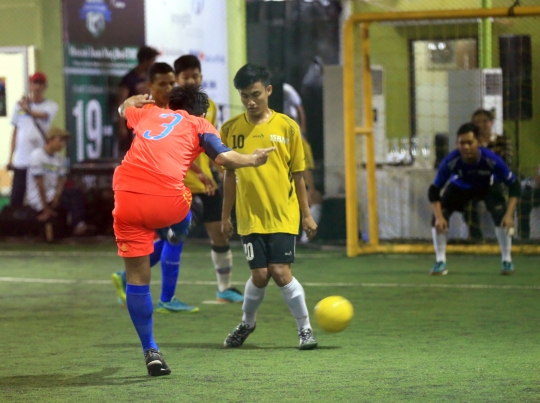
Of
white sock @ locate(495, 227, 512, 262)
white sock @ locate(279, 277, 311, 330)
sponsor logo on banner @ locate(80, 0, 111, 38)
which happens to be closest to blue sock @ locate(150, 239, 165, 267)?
white sock @ locate(279, 277, 311, 330)

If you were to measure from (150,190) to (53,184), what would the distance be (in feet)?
32.2

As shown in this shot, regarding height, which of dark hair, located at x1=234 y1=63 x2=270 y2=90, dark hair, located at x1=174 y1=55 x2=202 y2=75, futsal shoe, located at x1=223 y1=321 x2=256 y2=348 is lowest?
futsal shoe, located at x1=223 y1=321 x2=256 y2=348

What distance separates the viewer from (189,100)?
5.75 m

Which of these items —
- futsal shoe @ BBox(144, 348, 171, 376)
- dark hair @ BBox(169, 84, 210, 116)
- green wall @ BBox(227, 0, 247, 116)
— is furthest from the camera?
green wall @ BBox(227, 0, 247, 116)

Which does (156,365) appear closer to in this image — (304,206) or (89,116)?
(304,206)

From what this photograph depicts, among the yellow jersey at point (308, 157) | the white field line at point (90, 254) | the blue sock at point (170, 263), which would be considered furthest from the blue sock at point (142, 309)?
the yellow jersey at point (308, 157)

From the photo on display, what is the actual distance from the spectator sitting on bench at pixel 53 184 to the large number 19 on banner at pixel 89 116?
3.00 feet

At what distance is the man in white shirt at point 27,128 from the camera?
597 inches

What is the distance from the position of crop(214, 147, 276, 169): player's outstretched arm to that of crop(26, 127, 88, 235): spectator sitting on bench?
32.5ft

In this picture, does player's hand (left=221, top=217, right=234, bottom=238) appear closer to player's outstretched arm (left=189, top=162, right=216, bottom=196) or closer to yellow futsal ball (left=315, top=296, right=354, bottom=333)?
yellow futsal ball (left=315, top=296, right=354, bottom=333)

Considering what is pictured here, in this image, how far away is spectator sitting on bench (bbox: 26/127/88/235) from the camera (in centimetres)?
1486

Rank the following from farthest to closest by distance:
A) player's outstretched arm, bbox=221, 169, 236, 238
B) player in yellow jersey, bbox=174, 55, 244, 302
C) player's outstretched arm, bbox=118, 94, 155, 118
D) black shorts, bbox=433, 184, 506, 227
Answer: black shorts, bbox=433, 184, 506, 227
player in yellow jersey, bbox=174, 55, 244, 302
player's outstretched arm, bbox=221, 169, 236, 238
player's outstretched arm, bbox=118, 94, 155, 118

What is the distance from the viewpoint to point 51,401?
4852mm

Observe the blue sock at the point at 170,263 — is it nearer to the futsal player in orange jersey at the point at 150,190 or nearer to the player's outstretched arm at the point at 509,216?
the futsal player in orange jersey at the point at 150,190
